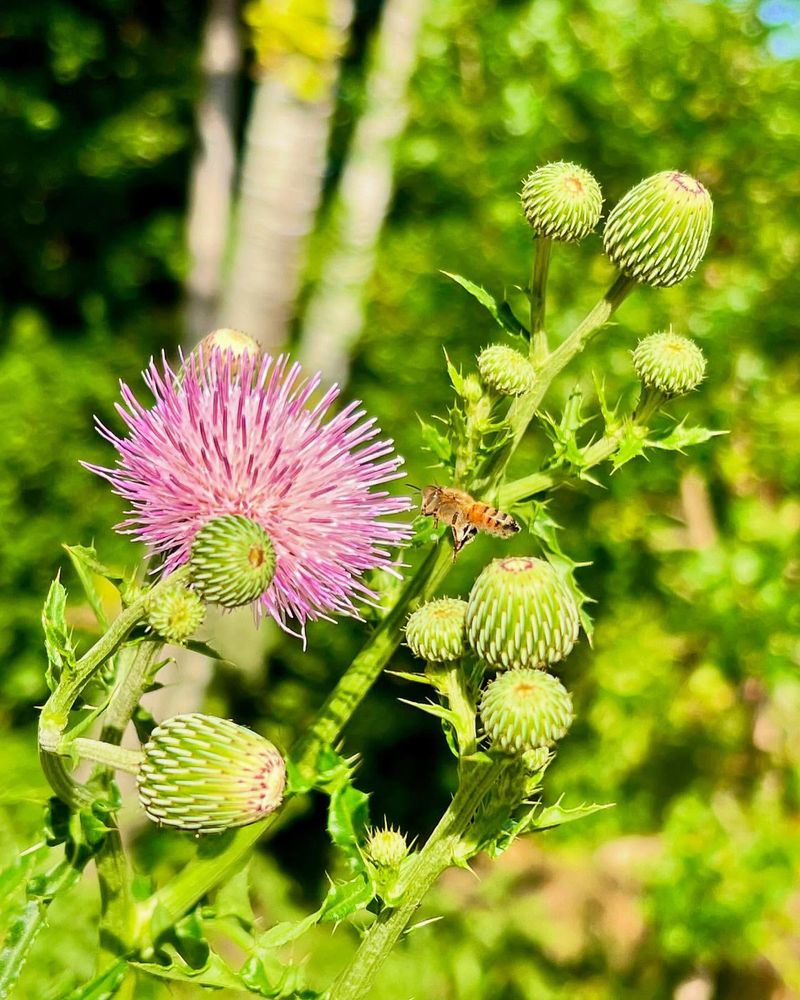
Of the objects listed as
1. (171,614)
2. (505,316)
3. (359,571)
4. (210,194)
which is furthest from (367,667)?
(210,194)

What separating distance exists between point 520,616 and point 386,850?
50 centimetres

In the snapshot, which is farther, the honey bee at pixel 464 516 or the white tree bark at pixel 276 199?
the white tree bark at pixel 276 199

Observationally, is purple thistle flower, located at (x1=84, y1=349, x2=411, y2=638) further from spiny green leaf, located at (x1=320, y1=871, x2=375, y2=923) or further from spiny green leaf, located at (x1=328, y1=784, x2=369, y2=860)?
spiny green leaf, located at (x1=320, y1=871, x2=375, y2=923)

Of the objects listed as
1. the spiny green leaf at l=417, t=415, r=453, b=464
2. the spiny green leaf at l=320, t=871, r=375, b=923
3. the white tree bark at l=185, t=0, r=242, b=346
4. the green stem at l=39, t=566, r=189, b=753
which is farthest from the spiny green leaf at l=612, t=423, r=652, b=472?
the white tree bark at l=185, t=0, r=242, b=346

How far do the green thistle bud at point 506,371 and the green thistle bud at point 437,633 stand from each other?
1.54 feet

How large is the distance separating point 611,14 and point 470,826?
4.33m

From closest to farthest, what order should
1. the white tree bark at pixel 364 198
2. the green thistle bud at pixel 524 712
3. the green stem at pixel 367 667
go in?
1. the green thistle bud at pixel 524 712
2. the green stem at pixel 367 667
3. the white tree bark at pixel 364 198

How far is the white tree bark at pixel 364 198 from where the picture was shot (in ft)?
18.7

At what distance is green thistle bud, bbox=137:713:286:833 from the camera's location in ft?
5.90

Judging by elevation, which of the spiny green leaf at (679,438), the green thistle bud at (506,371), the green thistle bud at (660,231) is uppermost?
the green thistle bud at (660,231)

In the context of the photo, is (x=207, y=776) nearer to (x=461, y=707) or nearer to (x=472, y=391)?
(x=461, y=707)

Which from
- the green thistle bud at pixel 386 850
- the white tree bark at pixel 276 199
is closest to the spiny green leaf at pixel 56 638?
the green thistle bud at pixel 386 850

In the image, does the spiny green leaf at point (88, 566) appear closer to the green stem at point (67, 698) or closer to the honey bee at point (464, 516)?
the green stem at point (67, 698)

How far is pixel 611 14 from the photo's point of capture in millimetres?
4906
